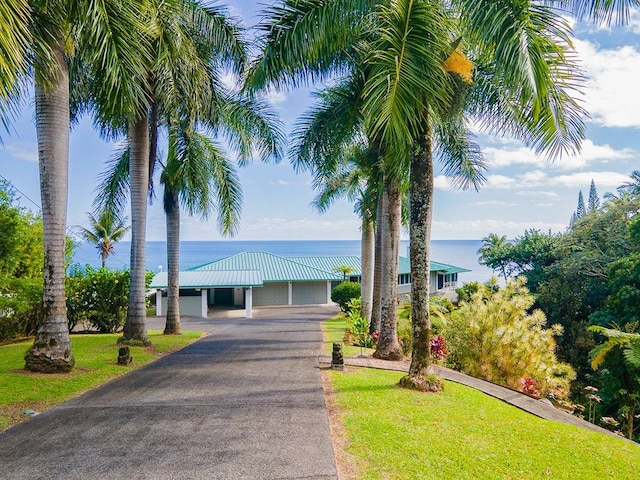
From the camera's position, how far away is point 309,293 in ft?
105

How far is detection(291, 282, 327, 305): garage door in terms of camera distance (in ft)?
104

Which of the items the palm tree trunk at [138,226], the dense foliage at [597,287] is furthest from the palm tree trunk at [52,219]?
the dense foliage at [597,287]

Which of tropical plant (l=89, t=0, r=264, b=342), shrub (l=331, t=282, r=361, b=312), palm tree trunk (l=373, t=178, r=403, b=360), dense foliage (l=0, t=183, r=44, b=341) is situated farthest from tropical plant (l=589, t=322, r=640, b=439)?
dense foliage (l=0, t=183, r=44, b=341)

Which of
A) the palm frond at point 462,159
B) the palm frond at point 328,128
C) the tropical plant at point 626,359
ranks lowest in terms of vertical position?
the tropical plant at point 626,359

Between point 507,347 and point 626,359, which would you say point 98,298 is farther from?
point 626,359

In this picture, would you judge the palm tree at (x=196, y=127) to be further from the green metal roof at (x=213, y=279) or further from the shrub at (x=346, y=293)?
the shrub at (x=346, y=293)

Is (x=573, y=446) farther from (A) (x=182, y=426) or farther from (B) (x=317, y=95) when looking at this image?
(B) (x=317, y=95)

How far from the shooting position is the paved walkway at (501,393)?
7.28m

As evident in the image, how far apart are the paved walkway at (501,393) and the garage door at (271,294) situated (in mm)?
20442

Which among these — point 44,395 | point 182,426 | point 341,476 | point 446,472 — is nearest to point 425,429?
point 446,472

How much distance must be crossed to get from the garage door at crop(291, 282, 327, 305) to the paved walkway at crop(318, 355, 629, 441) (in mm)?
20764

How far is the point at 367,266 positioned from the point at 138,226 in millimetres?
10220

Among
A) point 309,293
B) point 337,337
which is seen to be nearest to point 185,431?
point 337,337

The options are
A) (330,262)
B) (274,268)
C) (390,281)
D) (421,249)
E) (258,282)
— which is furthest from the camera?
(330,262)
